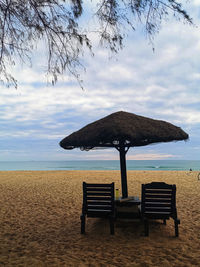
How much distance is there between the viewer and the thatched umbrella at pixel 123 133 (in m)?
6.37

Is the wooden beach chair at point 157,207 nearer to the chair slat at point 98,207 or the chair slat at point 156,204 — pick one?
the chair slat at point 156,204

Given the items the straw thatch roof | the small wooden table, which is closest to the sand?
the small wooden table

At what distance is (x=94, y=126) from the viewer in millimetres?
7043

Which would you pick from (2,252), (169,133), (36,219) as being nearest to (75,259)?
(2,252)

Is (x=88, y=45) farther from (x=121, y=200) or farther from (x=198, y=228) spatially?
(x=198, y=228)

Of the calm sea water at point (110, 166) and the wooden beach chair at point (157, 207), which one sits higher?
the wooden beach chair at point (157, 207)

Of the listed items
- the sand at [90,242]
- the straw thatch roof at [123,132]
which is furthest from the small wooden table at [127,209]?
the straw thatch roof at [123,132]

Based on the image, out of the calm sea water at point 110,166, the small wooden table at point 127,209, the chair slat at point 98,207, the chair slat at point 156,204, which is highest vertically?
the chair slat at point 156,204

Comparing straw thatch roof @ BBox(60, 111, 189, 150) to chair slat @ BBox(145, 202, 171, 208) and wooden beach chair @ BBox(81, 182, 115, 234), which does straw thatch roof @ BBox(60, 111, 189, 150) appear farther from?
chair slat @ BBox(145, 202, 171, 208)

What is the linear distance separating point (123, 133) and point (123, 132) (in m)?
0.03

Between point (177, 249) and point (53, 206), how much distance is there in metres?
5.01

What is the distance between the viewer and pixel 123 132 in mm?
6188

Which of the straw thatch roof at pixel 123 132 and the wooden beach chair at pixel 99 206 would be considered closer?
the wooden beach chair at pixel 99 206

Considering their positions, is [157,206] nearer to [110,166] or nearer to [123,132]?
[123,132]
